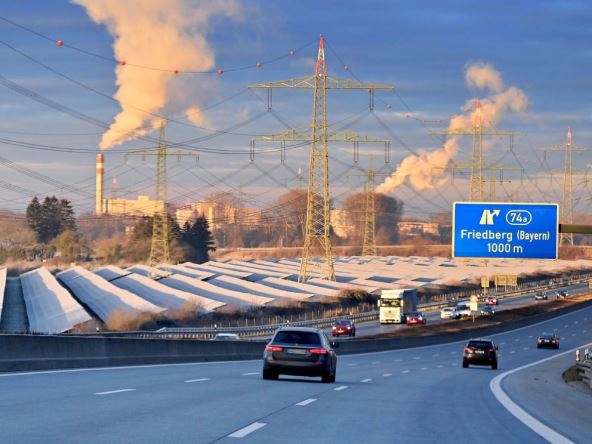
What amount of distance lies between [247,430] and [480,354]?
38655mm

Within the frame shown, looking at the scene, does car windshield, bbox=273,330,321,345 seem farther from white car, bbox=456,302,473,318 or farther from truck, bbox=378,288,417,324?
white car, bbox=456,302,473,318

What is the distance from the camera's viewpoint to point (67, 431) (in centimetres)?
1252

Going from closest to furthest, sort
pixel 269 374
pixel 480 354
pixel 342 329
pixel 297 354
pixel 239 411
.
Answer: pixel 239 411 → pixel 297 354 → pixel 269 374 → pixel 480 354 → pixel 342 329

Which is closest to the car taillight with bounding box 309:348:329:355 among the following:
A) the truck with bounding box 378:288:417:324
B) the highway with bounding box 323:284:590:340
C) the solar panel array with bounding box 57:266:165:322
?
the highway with bounding box 323:284:590:340

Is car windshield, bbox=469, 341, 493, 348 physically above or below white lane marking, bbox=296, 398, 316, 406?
below

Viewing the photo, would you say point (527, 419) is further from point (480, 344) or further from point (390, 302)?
point (390, 302)

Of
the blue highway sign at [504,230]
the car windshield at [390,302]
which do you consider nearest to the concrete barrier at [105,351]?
the blue highway sign at [504,230]

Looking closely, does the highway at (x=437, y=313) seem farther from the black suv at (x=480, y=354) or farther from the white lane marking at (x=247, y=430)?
the white lane marking at (x=247, y=430)

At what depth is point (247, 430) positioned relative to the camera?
45.1 feet

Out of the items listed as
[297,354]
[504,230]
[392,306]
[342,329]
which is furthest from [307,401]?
[392,306]

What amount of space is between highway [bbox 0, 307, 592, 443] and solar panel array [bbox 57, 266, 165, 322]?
54.7 metres

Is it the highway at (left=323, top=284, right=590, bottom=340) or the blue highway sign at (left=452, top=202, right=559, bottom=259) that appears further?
the highway at (left=323, top=284, right=590, bottom=340)

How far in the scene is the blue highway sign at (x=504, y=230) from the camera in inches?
1571

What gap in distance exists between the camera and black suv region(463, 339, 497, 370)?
50.9 m
